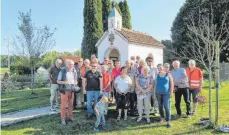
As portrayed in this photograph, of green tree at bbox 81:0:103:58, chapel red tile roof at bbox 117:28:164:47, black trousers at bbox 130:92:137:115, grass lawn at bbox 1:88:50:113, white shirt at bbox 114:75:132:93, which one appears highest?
green tree at bbox 81:0:103:58

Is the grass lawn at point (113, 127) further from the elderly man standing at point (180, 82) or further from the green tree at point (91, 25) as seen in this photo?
the green tree at point (91, 25)

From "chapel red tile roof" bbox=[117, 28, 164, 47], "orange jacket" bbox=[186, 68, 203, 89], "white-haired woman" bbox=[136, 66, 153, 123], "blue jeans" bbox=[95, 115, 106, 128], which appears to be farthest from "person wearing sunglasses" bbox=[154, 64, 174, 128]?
"chapel red tile roof" bbox=[117, 28, 164, 47]

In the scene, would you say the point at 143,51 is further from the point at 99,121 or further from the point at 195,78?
the point at 99,121

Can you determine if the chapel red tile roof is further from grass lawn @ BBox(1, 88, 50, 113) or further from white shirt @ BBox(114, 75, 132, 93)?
white shirt @ BBox(114, 75, 132, 93)

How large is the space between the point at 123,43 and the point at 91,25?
7.02m

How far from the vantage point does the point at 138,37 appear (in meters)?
22.4

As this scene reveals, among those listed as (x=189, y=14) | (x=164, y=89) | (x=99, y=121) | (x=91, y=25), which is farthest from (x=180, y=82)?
(x=189, y=14)

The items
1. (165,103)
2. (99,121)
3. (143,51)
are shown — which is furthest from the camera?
(143,51)

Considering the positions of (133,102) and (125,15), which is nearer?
(133,102)

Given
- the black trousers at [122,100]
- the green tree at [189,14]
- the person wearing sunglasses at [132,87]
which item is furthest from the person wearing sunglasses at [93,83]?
the green tree at [189,14]

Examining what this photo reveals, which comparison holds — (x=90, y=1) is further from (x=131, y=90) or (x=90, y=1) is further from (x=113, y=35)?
(x=131, y=90)

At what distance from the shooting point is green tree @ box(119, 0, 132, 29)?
33219mm

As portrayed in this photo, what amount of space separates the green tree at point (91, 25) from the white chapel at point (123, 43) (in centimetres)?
417

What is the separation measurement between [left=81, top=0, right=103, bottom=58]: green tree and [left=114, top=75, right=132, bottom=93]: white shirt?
19.2 metres
